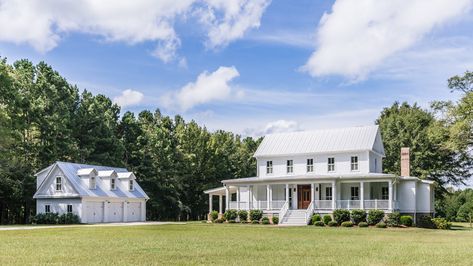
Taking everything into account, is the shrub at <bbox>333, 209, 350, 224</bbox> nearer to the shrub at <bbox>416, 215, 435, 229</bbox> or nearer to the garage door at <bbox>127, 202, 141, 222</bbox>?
Answer: the shrub at <bbox>416, 215, 435, 229</bbox>

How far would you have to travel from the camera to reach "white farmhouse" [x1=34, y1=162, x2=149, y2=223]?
4809 cm

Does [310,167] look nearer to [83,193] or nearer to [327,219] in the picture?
[327,219]

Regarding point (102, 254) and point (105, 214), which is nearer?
point (102, 254)

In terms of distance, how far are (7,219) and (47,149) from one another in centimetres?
922

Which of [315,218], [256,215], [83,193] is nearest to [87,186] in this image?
[83,193]

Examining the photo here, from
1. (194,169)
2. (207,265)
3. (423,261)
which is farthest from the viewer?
(194,169)

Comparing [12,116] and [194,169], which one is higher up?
[12,116]

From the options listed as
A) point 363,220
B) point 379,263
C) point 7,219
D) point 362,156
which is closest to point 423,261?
point 379,263

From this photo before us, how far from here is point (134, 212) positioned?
2141 inches

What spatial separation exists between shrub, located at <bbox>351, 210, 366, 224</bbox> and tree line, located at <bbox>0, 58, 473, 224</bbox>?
12.5 meters

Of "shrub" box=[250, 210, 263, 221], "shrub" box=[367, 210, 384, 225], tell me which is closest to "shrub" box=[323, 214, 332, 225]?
"shrub" box=[367, 210, 384, 225]

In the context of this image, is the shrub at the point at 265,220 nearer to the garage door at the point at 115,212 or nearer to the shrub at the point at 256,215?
the shrub at the point at 256,215

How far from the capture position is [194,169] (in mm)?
67125

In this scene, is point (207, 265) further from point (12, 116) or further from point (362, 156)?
point (12, 116)
